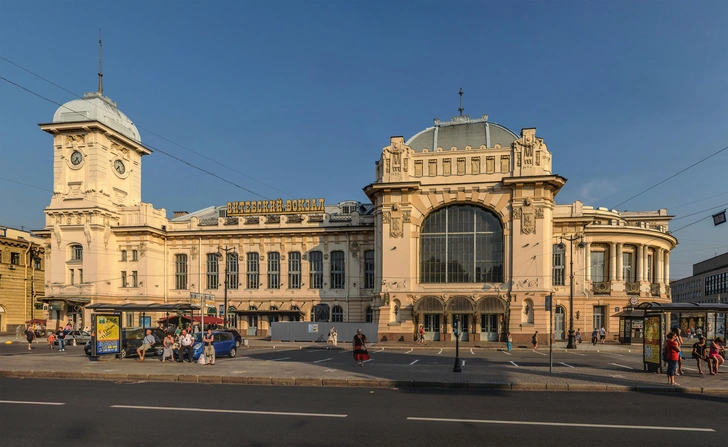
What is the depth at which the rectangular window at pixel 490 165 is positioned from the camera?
4450 centimetres

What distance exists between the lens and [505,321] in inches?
1719

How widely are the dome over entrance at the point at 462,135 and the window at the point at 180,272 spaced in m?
26.9

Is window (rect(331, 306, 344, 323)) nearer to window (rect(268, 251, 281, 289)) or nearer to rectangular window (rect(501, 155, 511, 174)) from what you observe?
window (rect(268, 251, 281, 289))

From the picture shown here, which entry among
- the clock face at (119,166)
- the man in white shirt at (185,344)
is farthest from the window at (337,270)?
the man in white shirt at (185,344)

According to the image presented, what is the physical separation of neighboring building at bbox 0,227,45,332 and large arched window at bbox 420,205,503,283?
41926 mm

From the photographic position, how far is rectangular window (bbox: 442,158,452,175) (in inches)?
1781

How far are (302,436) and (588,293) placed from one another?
4710 cm

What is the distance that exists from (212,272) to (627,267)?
4252 cm

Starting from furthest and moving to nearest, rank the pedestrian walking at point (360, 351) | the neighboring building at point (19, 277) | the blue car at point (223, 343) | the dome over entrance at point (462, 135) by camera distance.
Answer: the neighboring building at point (19, 277), the dome over entrance at point (462, 135), the blue car at point (223, 343), the pedestrian walking at point (360, 351)

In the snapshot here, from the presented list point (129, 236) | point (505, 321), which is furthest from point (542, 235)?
point (129, 236)

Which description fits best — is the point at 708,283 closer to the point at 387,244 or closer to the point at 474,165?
the point at 474,165

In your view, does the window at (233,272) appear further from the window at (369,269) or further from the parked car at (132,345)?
the parked car at (132,345)

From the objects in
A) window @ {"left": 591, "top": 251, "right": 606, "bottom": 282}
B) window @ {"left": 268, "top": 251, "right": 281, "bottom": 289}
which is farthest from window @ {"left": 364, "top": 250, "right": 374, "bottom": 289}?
window @ {"left": 591, "top": 251, "right": 606, "bottom": 282}

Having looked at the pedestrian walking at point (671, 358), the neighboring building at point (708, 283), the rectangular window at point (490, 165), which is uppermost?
the rectangular window at point (490, 165)
